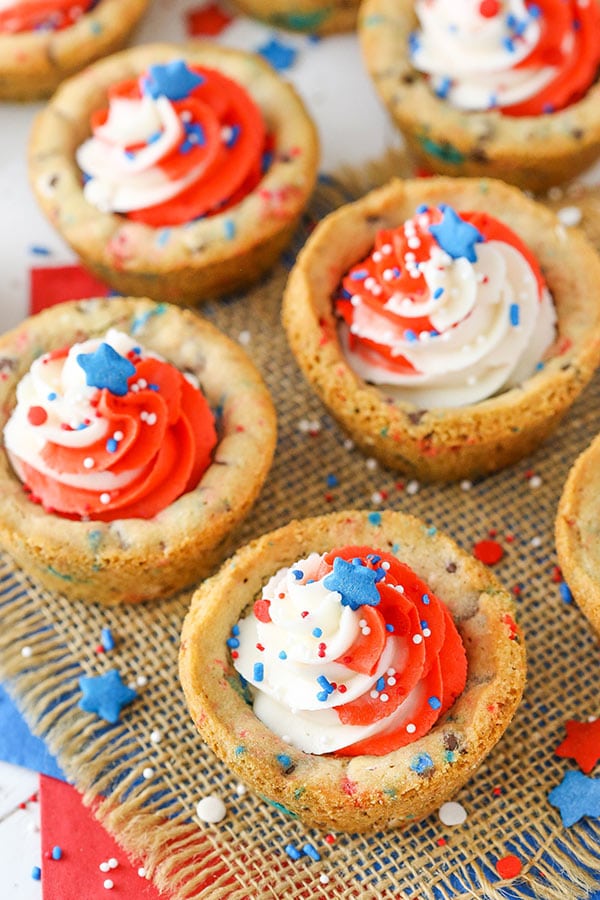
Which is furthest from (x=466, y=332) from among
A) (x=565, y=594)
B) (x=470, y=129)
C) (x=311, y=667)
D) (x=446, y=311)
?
(x=311, y=667)

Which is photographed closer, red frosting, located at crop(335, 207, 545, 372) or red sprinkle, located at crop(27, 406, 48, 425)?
red sprinkle, located at crop(27, 406, 48, 425)

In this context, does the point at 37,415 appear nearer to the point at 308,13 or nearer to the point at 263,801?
the point at 263,801

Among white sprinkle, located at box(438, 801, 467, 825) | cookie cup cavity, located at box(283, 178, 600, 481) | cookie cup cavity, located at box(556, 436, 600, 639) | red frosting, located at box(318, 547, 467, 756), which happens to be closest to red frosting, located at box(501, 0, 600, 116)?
cookie cup cavity, located at box(283, 178, 600, 481)

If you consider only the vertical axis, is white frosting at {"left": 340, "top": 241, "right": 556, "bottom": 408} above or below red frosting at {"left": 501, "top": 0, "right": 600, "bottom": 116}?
below

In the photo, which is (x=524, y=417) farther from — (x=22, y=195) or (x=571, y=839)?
(x=22, y=195)

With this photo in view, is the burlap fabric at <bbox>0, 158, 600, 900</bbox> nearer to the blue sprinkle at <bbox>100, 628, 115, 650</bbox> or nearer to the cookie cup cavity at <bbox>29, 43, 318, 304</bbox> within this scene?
the blue sprinkle at <bbox>100, 628, 115, 650</bbox>

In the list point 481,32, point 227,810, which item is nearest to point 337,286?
point 481,32

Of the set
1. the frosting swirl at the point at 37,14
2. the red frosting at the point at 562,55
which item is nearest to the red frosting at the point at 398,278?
the red frosting at the point at 562,55

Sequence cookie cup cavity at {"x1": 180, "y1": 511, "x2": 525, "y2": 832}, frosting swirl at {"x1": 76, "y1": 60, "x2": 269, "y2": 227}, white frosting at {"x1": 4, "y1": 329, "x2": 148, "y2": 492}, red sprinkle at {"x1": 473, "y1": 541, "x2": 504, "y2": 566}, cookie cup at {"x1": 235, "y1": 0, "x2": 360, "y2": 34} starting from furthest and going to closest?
1. cookie cup at {"x1": 235, "y1": 0, "x2": 360, "y2": 34}
2. frosting swirl at {"x1": 76, "y1": 60, "x2": 269, "y2": 227}
3. red sprinkle at {"x1": 473, "y1": 541, "x2": 504, "y2": 566}
4. white frosting at {"x1": 4, "y1": 329, "x2": 148, "y2": 492}
5. cookie cup cavity at {"x1": 180, "y1": 511, "x2": 525, "y2": 832}
